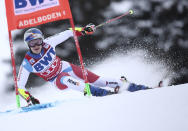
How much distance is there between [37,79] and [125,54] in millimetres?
918

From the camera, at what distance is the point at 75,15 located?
2.46 m

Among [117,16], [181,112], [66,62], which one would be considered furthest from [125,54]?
[181,112]

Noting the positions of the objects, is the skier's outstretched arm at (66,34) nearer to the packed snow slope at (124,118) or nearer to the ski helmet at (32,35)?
the ski helmet at (32,35)

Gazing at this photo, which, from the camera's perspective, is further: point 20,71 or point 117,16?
point 117,16

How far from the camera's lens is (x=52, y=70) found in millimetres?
2322

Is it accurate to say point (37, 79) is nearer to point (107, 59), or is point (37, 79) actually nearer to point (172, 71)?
point (107, 59)

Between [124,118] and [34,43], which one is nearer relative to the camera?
[124,118]

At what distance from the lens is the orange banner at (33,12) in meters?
2.15

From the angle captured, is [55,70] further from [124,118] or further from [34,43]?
[124,118]

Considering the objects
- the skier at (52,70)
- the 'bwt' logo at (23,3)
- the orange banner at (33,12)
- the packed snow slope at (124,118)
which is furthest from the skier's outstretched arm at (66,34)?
the packed snow slope at (124,118)

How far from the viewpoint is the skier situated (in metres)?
2.24

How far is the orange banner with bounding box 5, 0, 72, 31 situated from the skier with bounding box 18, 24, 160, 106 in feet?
0.51

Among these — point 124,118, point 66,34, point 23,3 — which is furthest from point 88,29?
point 124,118

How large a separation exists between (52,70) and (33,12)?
59cm
